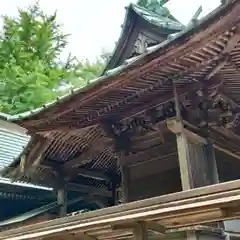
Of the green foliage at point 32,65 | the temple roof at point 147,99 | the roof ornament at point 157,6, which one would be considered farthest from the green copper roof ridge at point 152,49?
the green foliage at point 32,65

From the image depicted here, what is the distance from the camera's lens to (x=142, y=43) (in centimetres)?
566

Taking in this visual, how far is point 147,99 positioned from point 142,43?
46.8 inches

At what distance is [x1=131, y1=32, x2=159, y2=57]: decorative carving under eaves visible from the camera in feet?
18.2

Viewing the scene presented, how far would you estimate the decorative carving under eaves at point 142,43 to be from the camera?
18.2 ft

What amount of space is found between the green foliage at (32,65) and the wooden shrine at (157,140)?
8573 millimetres

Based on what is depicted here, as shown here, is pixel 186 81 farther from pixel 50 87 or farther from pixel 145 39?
pixel 50 87

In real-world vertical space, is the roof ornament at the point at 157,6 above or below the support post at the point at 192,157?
above

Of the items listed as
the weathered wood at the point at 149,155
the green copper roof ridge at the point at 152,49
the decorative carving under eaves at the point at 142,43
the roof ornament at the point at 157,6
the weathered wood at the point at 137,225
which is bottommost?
the weathered wood at the point at 137,225

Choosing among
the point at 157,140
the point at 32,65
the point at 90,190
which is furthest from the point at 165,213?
the point at 32,65

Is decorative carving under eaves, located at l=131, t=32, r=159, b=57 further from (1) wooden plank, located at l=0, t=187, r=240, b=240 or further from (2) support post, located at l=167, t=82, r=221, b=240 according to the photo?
(1) wooden plank, located at l=0, t=187, r=240, b=240

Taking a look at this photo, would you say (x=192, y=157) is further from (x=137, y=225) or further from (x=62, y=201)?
(x=62, y=201)

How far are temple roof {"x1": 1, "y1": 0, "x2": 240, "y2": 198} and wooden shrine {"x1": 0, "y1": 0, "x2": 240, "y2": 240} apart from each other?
1 centimetres

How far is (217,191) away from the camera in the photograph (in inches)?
104

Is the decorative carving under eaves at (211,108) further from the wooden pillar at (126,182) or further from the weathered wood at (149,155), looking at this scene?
the wooden pillar at (126,182)
